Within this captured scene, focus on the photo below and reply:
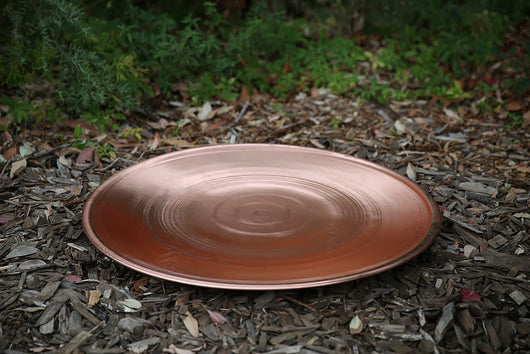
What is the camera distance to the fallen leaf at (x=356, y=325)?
5.96 feet

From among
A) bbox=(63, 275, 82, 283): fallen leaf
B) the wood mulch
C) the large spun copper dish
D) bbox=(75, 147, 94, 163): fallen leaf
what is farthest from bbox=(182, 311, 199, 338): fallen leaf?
bbox=(75, 147, 94, 163): fallen leaf

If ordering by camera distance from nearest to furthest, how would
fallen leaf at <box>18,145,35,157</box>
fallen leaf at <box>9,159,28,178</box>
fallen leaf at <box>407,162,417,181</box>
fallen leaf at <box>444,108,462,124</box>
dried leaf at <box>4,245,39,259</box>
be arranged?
1. dried leaf at <box>4,245,39,259</box>
2. fallen leaf at <box>9,159,28,178</box>
3. fallen leaf at <box>407,162,417,181</box>
4. fallen leaf at <box>18,145,35,157</box>
5. fallen leaf at <box>444,108,462,124</box>

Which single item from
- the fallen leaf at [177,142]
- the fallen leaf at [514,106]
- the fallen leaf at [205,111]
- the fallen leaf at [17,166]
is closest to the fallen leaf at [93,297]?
the fallen leaf at [17,166]

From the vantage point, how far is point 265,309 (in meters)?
1.94

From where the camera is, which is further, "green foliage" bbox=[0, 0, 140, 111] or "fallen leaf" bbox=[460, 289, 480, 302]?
"green foliage" bbox=[0, 0, 140, 111]

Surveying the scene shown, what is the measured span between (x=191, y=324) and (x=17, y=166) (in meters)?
1.59

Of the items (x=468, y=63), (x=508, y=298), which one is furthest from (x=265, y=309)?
(x=468, y=63)

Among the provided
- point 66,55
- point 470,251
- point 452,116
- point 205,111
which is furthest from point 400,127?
point 66,55

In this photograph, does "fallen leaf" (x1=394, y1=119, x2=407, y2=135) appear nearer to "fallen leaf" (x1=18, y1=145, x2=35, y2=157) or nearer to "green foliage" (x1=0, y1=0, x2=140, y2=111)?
"green foliage" (x1=0, y1=0, x2=140, y2=111)

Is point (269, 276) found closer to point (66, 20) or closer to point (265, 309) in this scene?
point (265, 309)

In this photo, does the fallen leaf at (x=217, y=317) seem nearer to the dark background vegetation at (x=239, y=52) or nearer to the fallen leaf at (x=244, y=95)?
the dark background vegetation at (x=239, y=52)

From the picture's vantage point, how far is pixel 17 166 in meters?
2.88

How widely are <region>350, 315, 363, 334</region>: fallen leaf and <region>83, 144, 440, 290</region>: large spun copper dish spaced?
178 millimetres

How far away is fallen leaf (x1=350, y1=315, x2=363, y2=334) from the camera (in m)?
1.82
